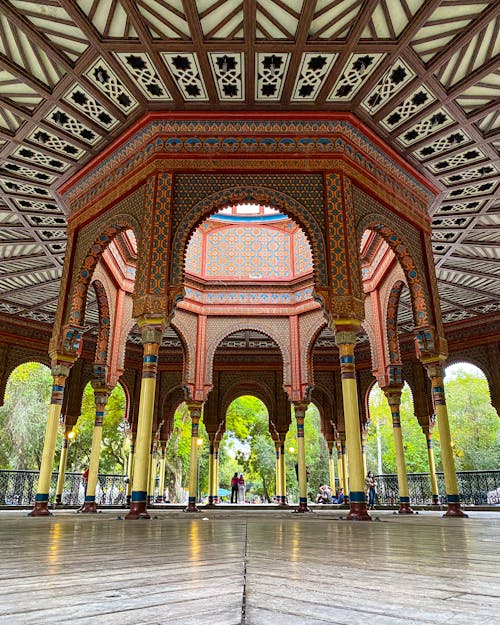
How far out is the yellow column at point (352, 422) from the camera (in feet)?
22.1

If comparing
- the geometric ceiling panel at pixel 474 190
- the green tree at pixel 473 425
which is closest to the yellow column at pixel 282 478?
the geometric ceiling panel at pixel 474 190

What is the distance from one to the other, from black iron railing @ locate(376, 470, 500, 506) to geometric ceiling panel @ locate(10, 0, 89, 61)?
55.4 ft

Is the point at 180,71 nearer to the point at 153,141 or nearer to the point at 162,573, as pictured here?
the point at 153,141

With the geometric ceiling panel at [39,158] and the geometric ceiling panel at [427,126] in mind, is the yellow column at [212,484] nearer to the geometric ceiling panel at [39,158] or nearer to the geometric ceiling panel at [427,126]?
the geometric ceiling panel at [39,158]

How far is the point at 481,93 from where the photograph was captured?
7.66 meters

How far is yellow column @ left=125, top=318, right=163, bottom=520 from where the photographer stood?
6759 mm

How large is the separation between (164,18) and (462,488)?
687 inches

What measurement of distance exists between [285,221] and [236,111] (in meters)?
6.55

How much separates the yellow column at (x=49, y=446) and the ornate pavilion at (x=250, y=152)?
35 mm

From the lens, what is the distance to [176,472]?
92.1ft

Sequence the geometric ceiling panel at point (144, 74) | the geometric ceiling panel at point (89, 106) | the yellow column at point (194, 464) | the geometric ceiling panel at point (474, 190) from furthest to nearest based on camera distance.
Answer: the yellow column at point (194, 464)
the geometric ceiling panel at point (474, 190)
the geometric ceiling panel at point (89, 106)
the geometric ceiling panel at point (144, 74)

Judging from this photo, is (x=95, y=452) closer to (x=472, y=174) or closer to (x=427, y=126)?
(x=427, y=126)

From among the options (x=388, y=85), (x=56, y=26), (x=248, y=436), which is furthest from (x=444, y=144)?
(x=248, y=436)

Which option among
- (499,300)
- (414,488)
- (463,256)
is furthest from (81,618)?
(414,488)
